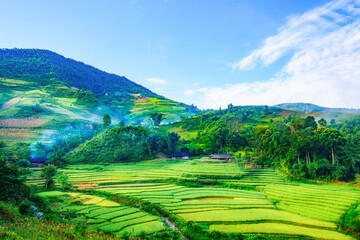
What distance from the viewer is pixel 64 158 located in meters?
55.9

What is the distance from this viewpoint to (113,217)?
2228 cm

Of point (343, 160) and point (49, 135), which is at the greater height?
point (49, 135)

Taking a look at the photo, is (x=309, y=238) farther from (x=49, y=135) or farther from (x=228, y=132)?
(x=49, y=135)

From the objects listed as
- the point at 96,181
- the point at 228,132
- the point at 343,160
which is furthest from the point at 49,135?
the point at 343,160

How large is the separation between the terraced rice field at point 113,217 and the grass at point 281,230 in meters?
5.77

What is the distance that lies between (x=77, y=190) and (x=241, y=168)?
29.5 m

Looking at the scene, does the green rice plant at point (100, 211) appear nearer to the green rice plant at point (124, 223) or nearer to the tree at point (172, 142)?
the green rice plant at point (124, 223)

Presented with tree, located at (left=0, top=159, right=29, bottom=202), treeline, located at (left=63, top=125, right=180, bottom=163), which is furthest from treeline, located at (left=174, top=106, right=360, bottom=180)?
tree, located at (left=0, top=159, right=29, bottom=202)

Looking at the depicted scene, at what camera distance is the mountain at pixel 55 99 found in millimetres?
73562

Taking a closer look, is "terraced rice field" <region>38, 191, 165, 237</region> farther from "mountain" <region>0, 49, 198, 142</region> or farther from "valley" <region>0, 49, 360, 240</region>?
"mountain" <region>0, 49, 198, 142</region>

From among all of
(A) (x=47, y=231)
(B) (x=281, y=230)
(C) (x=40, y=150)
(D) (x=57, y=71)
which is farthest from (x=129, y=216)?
(D) (x=57, y=71)

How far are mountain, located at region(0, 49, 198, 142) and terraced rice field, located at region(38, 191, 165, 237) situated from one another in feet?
151

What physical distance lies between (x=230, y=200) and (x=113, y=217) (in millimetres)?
14061

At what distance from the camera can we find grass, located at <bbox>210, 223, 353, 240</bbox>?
63.9 ft
